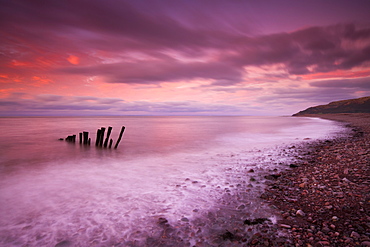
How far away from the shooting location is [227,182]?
21.5ft

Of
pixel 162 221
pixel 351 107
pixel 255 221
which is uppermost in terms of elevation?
pixel 351 107

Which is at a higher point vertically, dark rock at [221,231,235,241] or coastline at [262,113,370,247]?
coastline at [262,113,370,247]

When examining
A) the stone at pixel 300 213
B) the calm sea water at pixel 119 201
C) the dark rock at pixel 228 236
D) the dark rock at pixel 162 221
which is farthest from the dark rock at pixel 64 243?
the stone at pixel 300 213

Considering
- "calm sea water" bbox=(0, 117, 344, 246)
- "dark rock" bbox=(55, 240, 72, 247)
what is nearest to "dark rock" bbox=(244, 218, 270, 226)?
"calm sea water" bbox=(0, 117, 344, 246)

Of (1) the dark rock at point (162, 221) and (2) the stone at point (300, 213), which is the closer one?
(2) the stone at point (300, 213)

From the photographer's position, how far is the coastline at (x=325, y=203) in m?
3.25

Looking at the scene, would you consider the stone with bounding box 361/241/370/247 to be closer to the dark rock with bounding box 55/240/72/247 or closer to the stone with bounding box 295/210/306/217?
the stone with bounding box 295/210/306/217

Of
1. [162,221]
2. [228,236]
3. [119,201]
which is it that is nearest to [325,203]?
[228,236]

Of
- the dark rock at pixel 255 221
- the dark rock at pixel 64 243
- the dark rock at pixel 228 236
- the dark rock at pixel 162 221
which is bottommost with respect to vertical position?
the dark rock at pixel 64 243

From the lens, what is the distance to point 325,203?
4.38m

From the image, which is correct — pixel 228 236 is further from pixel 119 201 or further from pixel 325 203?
pixel 119 201

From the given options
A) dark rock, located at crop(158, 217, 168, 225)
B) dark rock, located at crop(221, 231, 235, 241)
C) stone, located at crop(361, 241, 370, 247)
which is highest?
stone, located at crop(361, 241, 370, 247)

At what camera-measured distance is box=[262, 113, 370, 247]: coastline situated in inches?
128

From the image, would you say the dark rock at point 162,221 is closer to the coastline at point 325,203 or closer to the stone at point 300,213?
the coastline at point 325,203
